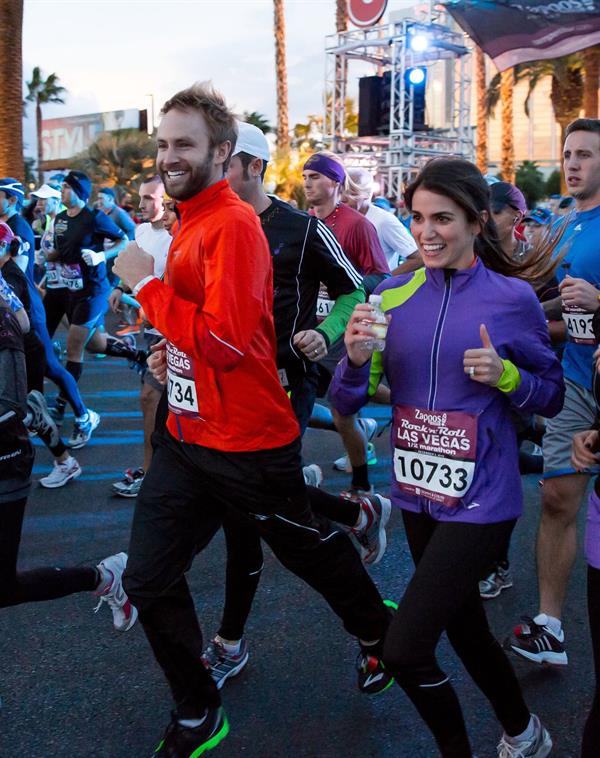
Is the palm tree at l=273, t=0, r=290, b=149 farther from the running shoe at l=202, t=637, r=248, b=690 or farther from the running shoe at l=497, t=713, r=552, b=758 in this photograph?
the running shoe at l=497, t=713, r=552, b=758

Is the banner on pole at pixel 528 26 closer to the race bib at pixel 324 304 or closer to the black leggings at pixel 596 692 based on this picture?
the race bib at pixel 324 304

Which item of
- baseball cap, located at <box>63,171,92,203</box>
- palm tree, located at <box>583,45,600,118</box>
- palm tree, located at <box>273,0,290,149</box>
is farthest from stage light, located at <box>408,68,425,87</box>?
baseball cap, located at <box>63,171,92,203</box>

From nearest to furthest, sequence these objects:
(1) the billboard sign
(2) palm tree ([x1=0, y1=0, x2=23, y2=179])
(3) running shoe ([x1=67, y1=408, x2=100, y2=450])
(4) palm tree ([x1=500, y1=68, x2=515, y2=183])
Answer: (3) running shoe ([x1=67, y1=408, x2=100, y2=450]) → (2) palm tree ([x1=0, y1=0, x2=23, y2=179]) → (4) palm tree ([x1=500, y1=68, x2=515, y2=183]) → (1) the billboard sign

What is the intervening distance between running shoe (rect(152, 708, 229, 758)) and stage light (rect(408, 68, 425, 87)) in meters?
23.5

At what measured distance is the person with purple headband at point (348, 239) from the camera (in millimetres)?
5070

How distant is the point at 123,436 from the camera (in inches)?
275

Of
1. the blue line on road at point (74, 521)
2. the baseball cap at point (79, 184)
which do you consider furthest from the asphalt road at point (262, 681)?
the baseball cap at point (79, 184)

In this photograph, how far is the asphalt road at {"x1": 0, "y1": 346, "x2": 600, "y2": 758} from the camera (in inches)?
111

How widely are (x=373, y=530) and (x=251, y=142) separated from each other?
180cm

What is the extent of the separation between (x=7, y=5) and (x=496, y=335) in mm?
10367

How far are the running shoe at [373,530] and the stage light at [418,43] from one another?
22301 millimetres

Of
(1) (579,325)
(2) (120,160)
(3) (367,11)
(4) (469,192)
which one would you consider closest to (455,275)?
(4) (469,192)

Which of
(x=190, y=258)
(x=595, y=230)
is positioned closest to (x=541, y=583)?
(x=595, y=230)

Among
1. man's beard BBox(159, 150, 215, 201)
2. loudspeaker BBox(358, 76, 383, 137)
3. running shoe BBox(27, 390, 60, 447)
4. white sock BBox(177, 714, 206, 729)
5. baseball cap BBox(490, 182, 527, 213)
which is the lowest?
white sock BBox(177, 714, 206, 729)
